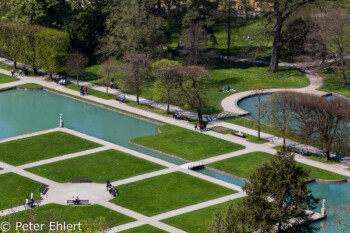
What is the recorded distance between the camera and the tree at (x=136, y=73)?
364ft

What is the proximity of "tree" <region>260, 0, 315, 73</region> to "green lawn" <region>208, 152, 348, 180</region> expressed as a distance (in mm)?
36327

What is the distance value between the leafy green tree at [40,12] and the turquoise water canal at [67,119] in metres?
19.1

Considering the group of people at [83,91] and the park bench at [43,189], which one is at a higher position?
the group of people at [83,91]

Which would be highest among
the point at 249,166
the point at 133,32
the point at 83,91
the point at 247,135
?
the point at 133,32

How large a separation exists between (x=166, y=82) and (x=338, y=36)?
30370 mm

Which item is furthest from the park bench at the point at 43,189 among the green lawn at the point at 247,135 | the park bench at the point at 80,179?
the green lawn at the point at 247,135

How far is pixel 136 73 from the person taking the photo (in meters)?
111

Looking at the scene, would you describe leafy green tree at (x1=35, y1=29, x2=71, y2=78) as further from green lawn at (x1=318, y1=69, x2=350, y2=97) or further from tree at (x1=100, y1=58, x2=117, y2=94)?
green lawn at (x1=318, y1=69, x2=350, y2=97)

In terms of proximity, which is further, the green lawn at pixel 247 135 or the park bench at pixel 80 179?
the green lawn at pixel 247 135

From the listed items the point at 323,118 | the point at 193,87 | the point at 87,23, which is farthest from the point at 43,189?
the point at 87,23

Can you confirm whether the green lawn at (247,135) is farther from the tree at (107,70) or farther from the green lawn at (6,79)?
the green lawn at (6,79)

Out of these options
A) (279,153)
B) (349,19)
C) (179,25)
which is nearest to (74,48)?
(179,25)

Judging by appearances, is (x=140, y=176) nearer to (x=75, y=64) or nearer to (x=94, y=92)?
(x=94, y=92)

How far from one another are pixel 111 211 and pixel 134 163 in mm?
13316
